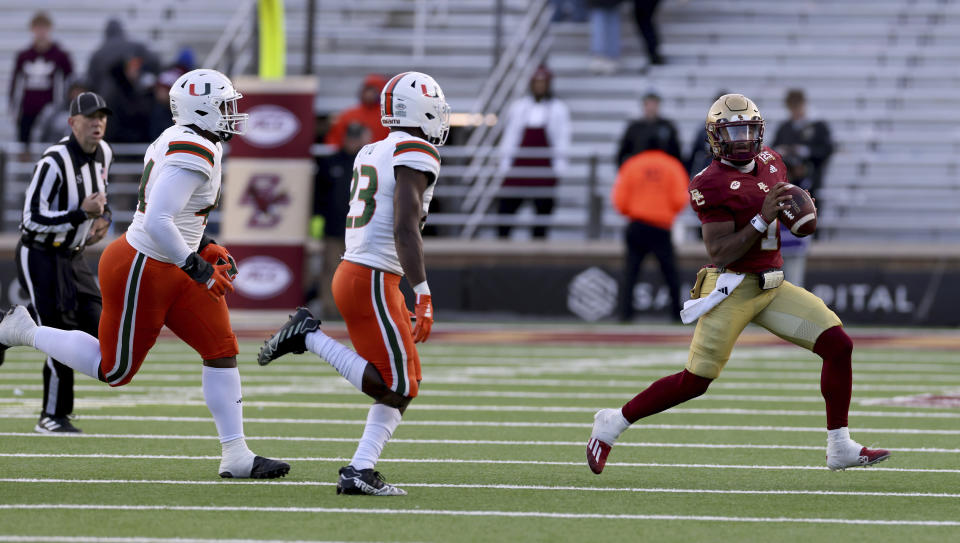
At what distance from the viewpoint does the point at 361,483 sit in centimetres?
657

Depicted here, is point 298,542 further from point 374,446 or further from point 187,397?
point 187,397

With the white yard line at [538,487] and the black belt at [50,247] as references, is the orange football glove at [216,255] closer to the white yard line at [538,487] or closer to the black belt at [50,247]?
Answer: the white yard line at [538,487]

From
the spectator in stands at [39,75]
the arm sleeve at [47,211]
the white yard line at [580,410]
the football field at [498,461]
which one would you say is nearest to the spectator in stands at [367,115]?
the spectator in stands at [39,75]

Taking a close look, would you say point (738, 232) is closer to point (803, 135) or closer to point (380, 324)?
point (380, 324)

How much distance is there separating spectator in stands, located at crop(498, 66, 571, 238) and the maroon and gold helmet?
34.0 feet

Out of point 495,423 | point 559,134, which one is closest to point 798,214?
point 495,423

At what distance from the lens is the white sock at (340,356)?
6.58 m

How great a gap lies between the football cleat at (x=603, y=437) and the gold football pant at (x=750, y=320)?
0.39 meters

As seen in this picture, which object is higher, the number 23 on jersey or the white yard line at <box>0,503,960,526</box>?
the number 23 on jersey

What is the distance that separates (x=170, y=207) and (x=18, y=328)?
110 cm

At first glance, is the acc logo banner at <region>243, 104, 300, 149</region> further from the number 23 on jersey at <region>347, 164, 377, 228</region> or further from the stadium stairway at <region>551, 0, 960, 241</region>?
the number 23 on jersey at <region>347, 164, 377, 228</region>

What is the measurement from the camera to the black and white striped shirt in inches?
340

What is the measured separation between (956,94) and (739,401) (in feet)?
34.5

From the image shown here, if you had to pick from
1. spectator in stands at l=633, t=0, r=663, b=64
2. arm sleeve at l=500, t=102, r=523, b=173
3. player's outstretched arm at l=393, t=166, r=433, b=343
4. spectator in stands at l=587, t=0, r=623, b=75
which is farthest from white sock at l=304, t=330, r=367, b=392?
spectator in stands at l=587, t=0, r=623, b=75
